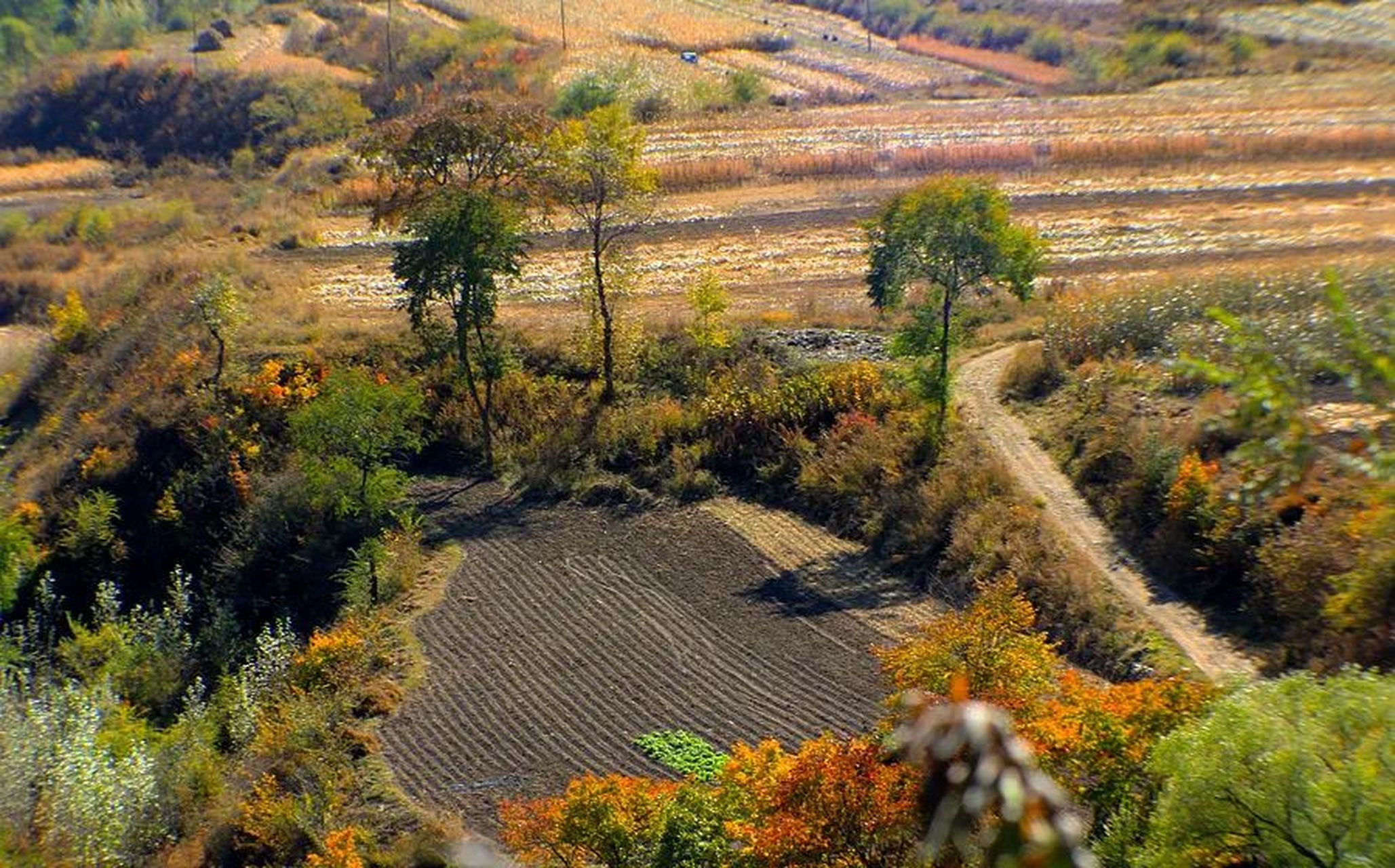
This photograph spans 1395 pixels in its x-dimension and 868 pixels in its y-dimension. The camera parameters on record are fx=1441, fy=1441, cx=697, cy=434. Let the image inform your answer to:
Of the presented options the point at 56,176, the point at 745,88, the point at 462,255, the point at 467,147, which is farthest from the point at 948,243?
the point at 56,176

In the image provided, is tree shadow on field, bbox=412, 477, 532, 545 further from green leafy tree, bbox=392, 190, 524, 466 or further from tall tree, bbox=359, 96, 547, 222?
tall tree, bbox=359, 96, 547, 222

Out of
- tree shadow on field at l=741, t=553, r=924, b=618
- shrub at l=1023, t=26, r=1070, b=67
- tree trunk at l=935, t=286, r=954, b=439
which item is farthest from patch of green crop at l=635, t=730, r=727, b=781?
shrub at l=1023, t=26, r=1070, b=67

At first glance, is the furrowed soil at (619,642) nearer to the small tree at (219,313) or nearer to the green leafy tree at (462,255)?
the green leafy tree at (462,255)

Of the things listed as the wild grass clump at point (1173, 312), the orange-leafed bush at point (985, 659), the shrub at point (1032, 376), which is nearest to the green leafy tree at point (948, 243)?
the shrub at point (1032, 376)

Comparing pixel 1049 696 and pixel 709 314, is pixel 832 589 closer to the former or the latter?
pixel 1049 696

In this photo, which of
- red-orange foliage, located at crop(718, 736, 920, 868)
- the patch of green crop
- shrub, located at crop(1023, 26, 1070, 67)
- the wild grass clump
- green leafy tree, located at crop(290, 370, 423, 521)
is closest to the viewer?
red-orange foliage, located at crop(718, 736, 920, 868)

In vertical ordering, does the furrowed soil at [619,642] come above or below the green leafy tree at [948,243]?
below
